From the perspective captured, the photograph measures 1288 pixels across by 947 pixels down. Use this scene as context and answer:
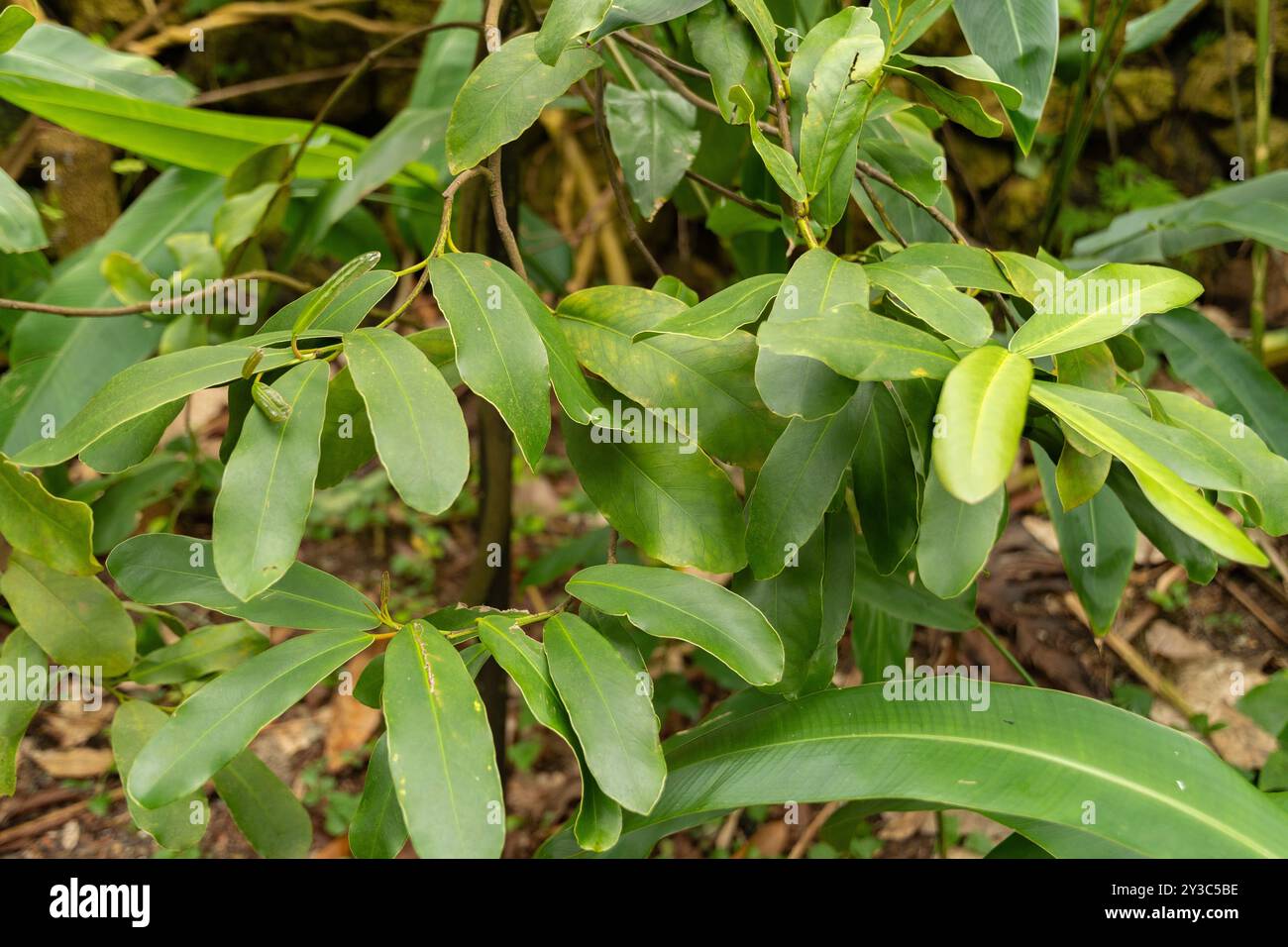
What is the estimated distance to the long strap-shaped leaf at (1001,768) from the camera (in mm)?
592

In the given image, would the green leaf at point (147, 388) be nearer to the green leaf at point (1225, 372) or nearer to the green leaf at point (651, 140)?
the green leaf at point (651, 140)

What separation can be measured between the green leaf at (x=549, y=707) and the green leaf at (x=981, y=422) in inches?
9.6

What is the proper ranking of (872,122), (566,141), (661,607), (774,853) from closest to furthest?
(661,607), (872,122), (774,853), (566,141)

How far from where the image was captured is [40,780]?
1507mm

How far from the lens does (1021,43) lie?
64cm

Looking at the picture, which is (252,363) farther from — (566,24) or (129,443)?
(566,24)

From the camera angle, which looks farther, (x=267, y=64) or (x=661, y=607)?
(x=267, y=64)

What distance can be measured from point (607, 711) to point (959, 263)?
0.35m

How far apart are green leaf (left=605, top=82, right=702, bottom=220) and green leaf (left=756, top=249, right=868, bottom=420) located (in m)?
0.27

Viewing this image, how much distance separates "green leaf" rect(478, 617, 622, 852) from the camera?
1.68 feet

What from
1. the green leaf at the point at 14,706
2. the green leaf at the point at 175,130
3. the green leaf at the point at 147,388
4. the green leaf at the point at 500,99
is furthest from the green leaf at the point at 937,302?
the green leaf at the point at 175,130
